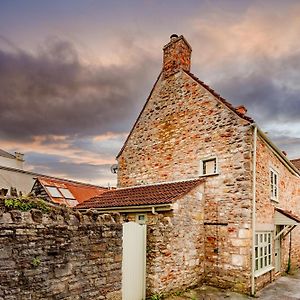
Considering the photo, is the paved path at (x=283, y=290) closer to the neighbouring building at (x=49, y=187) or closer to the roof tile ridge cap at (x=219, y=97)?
the roof tile ridge cap at (x=219, y=97)

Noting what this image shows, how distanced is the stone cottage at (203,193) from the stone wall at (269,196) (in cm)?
5

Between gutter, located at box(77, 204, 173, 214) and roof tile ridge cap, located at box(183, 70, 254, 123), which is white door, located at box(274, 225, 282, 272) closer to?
roof tile ridge cap, located at box(183, 70, 254, 123)

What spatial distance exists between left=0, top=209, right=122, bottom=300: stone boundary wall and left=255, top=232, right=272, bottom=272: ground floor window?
594 centimetres

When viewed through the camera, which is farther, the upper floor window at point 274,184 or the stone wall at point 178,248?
the upper floor window at point 274,184

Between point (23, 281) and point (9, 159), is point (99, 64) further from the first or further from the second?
point (9, 159)

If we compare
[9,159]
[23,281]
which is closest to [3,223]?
[23,281]

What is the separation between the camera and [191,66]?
1459cm

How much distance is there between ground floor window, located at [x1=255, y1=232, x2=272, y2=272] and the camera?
436 inches

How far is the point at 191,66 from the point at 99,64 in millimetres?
4882

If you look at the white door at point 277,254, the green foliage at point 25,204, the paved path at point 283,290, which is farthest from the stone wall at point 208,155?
the green foliage at point 25,204

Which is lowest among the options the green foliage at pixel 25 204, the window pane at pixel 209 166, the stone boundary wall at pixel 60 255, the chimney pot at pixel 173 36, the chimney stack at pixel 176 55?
the stone boundary wall at pixel 60 255

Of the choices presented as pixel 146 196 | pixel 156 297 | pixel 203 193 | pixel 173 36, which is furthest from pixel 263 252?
pixel 173 36

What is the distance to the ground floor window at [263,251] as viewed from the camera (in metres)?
11.1

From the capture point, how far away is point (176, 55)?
14273 millimetres
